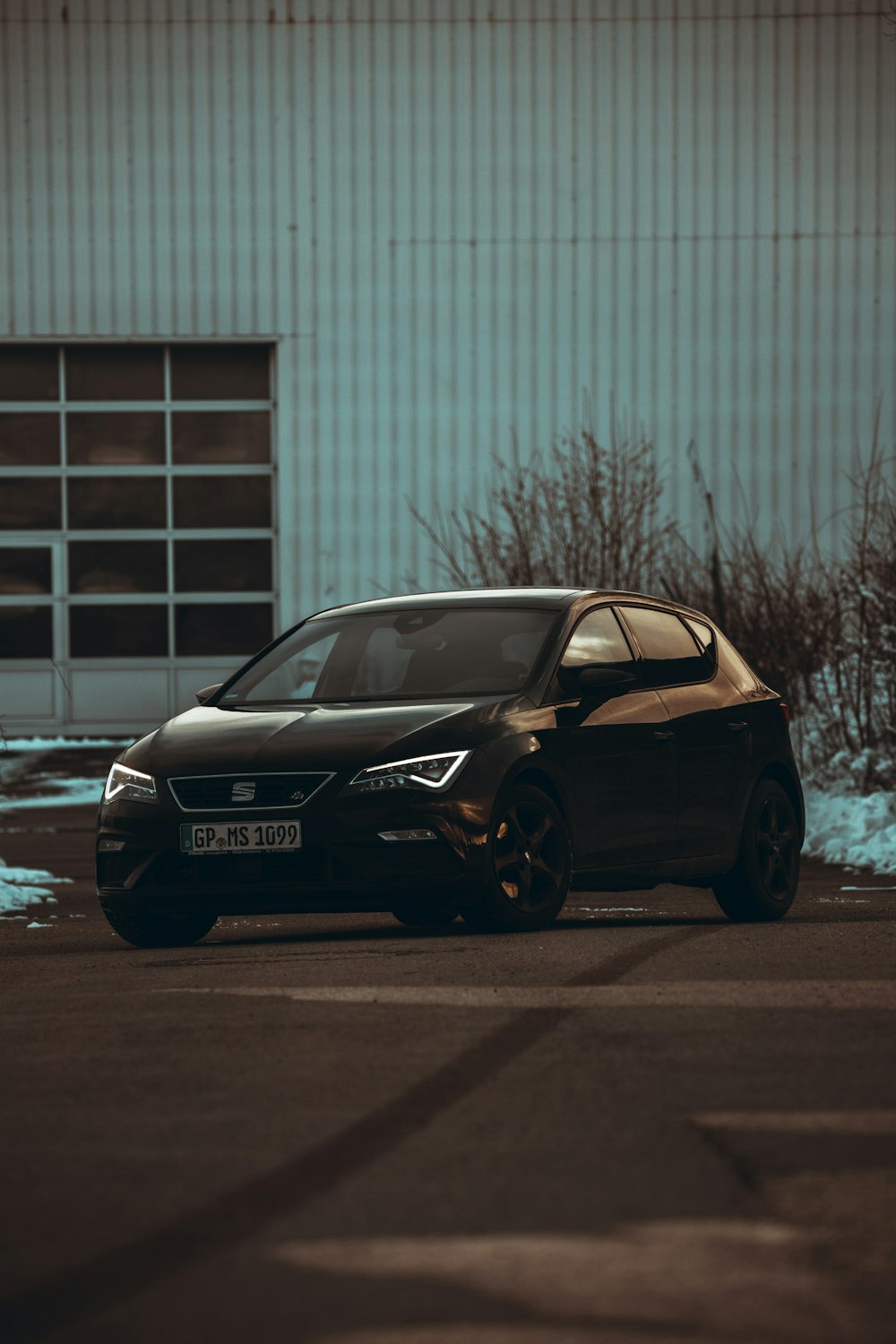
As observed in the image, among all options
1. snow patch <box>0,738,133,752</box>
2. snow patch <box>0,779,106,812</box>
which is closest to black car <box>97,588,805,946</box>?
snow patch <box>0,779,106,812</box>

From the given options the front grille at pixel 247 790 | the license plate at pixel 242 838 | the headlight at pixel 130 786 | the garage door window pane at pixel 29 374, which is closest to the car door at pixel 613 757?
the front grille at pixel 247 790

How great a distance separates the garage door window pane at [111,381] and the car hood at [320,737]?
1943cm

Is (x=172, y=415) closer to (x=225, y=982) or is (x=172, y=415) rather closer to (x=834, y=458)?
(x=834, y=458)

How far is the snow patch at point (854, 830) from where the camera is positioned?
584 inches

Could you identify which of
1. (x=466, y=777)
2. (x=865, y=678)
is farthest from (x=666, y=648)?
(x=865, y=678)

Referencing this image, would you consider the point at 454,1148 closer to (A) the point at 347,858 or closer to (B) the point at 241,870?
(A) the point at 347,858

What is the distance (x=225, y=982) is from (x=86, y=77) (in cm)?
2274

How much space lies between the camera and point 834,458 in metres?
28.3

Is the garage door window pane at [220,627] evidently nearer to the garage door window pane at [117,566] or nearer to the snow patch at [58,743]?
the garage door window pane at [117,566]

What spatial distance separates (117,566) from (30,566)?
115 centimetres

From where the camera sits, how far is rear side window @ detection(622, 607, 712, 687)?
34.2 feet

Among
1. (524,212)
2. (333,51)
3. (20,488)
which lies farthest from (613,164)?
(20,488)

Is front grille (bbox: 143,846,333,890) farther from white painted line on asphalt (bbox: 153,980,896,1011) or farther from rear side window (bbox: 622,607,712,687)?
rear side window (bbox: 622,607,712,687)

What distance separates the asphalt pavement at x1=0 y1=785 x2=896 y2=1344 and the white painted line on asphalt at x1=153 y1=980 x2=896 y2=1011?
22 mm
